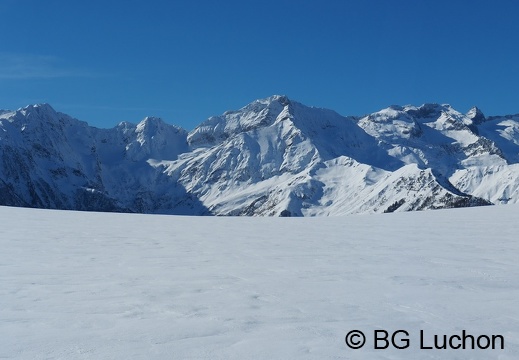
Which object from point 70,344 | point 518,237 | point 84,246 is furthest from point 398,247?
point 70,344

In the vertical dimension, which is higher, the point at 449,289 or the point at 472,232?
the point at 472,232

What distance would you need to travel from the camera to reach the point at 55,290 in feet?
32.9

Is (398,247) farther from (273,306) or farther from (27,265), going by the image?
(27,265)

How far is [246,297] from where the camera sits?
9594 millimetres

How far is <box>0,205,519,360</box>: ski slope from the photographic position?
700cm

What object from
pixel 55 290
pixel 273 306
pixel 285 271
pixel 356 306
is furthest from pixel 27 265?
pixel 356 306

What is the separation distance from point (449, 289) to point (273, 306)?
3.56 metres

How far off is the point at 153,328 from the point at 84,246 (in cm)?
983

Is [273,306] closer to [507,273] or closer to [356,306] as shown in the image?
[356,306]

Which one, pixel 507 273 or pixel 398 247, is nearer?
→ pixel 507 273

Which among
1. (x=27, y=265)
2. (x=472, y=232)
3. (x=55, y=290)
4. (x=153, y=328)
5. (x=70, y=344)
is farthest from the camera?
(x=472, y=232)

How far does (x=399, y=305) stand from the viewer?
359 inches

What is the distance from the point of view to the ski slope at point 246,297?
23.0 feet

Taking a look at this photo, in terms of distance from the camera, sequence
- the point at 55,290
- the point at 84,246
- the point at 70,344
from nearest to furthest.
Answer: the point at 70,344, the point at 55,290, the point at 84,246
